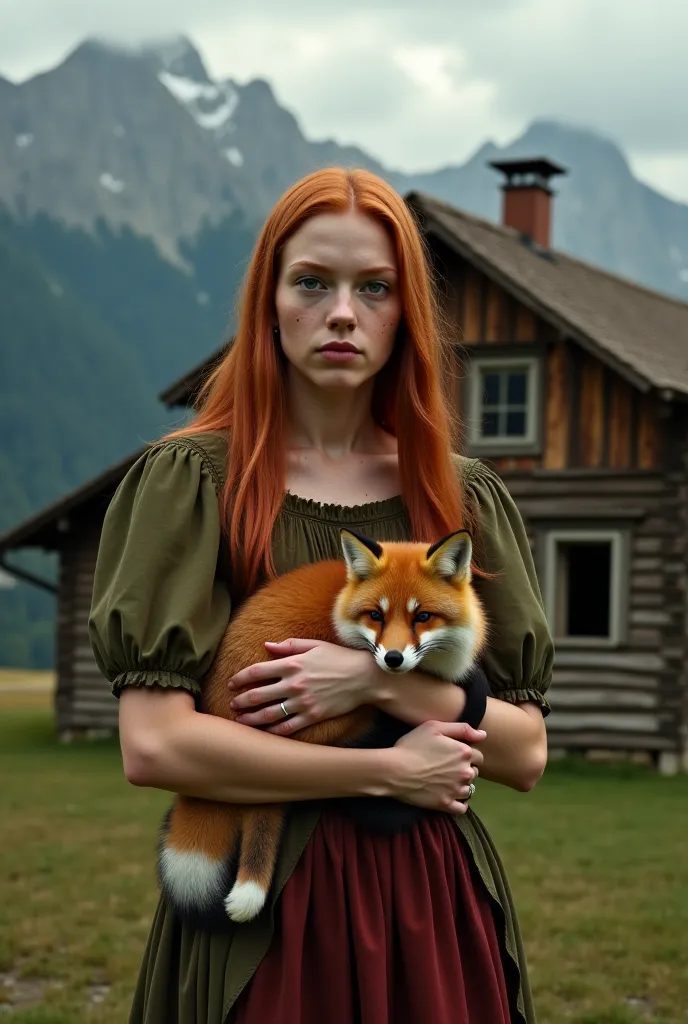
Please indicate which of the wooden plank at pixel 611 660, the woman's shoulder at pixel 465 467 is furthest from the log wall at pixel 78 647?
the woman's shoulder at pixel 465 467

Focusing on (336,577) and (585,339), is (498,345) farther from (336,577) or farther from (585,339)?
(336,577)

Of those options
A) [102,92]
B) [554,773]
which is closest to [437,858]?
[554,773]

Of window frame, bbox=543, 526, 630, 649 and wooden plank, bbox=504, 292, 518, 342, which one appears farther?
wooden plank, bbox=504, 292, 518, 342

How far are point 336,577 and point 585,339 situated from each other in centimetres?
1435

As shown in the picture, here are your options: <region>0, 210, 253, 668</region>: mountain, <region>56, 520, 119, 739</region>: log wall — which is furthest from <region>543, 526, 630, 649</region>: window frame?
<region>0, 210, 253, 668</region>: mountain

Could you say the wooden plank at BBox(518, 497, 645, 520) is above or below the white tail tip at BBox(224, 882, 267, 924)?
above

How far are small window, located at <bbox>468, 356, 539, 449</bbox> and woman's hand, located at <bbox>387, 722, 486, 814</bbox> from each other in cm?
1467

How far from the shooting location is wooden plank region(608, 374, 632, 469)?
56.0ft

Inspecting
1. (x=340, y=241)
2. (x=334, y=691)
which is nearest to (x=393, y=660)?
(x=334, y=691)

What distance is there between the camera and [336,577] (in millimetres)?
2961

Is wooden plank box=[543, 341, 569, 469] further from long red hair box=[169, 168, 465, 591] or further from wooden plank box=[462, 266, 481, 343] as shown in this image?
long red hair box=[169, 168, 465, 591]

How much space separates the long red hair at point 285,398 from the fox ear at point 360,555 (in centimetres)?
20

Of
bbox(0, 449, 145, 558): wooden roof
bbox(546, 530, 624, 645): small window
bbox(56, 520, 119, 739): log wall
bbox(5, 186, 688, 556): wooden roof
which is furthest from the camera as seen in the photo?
bbox(56, 520, 119, 739): log wall

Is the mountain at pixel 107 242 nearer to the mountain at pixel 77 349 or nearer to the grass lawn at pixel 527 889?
the mountain at pixel 77 349
